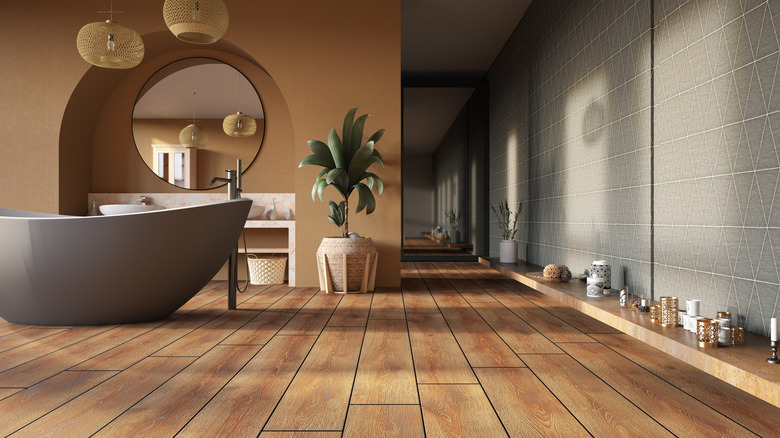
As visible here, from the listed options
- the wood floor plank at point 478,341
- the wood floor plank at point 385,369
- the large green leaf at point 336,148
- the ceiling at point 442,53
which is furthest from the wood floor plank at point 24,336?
the ceiling at point 442,53

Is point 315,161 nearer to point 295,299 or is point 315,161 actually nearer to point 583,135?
point 295,299

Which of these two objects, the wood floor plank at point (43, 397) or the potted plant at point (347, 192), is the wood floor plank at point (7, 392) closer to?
the wood floor plank at point (43, 397)

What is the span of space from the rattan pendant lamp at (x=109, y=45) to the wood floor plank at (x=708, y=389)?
354 cm

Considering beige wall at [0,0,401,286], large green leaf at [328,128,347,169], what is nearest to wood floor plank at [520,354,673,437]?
large green leaf at [328,128,347,169]

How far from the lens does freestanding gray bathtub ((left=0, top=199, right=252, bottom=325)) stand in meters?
2.77

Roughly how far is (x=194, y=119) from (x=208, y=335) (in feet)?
9.97

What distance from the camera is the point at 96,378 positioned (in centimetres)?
198

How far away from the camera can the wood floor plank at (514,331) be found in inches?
96.4

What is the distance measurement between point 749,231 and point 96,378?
249 cm

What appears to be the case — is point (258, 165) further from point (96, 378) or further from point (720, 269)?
point (720, 269)

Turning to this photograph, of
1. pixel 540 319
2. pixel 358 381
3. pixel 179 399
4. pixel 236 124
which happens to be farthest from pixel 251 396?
pixel 236 124

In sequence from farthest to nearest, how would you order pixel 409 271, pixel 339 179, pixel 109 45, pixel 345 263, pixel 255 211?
pixel 409 271 < pixel 255 211 < pixel 339 179 < pixel 345 263 < pixel 109 45

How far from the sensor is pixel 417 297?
13.4 feet

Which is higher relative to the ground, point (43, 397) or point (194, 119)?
point (194, 119)
